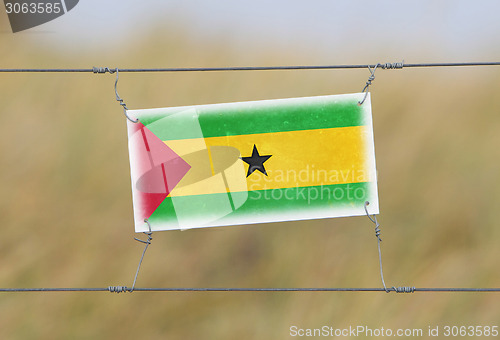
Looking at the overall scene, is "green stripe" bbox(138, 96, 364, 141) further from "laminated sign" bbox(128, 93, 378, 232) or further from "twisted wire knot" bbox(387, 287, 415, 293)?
"twisted wire knot" bbox(387, 287, 415, 293)

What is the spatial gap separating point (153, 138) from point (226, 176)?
0.18m

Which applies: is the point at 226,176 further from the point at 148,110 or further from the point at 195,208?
the point at 148,110

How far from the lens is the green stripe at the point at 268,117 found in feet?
3.15

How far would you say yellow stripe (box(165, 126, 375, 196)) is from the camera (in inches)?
37.5

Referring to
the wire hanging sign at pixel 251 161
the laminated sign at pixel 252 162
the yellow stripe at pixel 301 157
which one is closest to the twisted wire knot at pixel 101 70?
the wire hanging sign at pixel 251 161

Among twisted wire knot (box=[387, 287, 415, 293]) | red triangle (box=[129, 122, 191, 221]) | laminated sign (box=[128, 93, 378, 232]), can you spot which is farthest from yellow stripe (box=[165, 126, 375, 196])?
twisted wire knot (box=[387, 287, 415, 293])

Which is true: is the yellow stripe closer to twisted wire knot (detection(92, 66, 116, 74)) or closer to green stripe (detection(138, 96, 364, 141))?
green stripe (detection(138, 96, 364, 141))

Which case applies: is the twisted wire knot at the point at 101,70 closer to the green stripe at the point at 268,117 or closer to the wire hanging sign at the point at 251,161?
the wire hanging sign at the point at 251,161

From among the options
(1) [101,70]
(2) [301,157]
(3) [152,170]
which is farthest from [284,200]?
(1) [101,70]

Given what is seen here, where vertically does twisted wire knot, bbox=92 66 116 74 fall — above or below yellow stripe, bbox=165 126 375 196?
above

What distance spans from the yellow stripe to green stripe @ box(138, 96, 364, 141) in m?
0.02

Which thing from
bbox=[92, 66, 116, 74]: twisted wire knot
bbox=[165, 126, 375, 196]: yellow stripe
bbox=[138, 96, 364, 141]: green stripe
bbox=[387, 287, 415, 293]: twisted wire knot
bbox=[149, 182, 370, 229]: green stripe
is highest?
bbox=[92, 66, 116, 74]: twisted wire knot

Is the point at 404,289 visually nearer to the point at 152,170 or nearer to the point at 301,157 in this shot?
the point at 301,157

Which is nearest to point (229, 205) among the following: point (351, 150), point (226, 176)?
point (226, 176)
